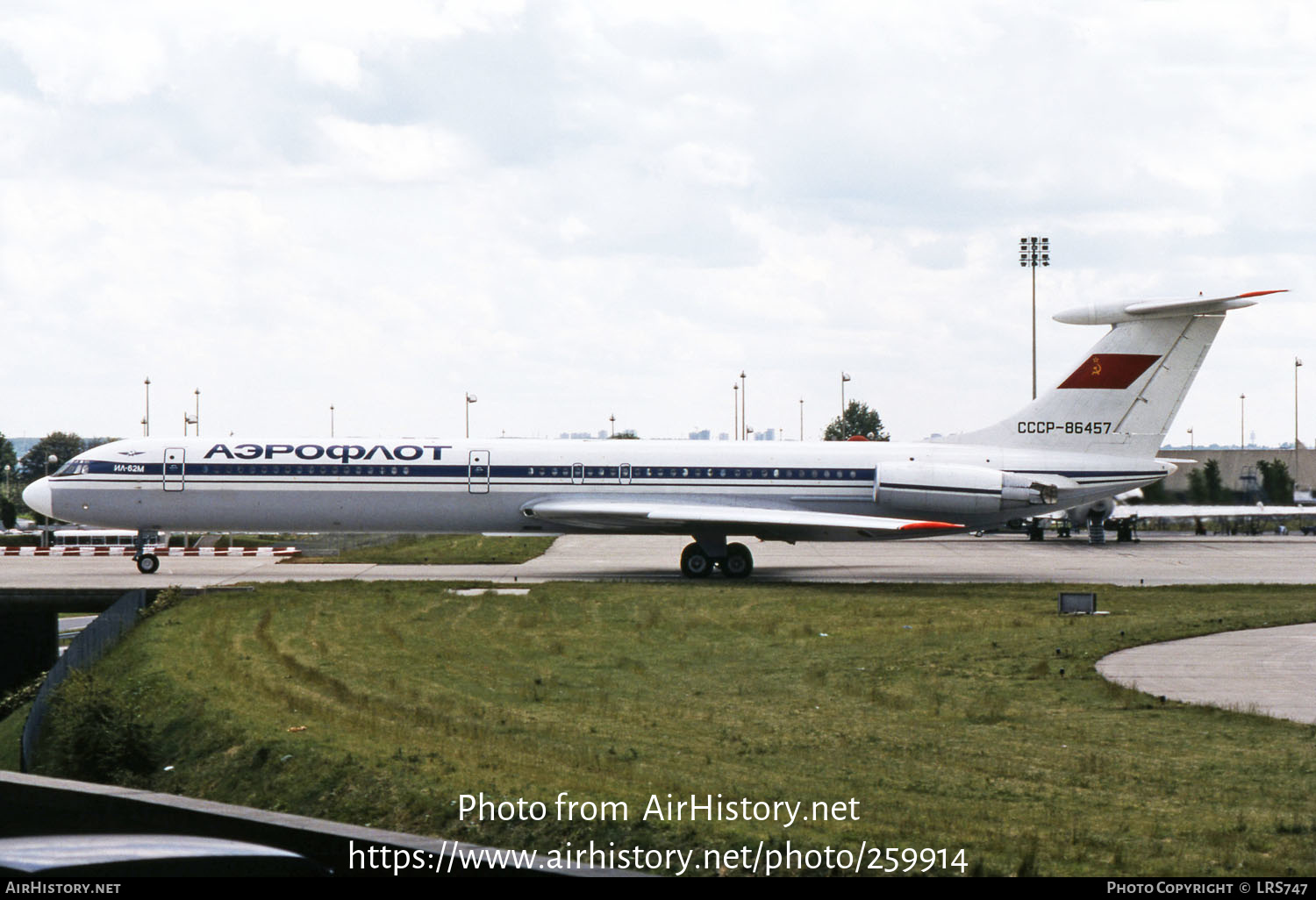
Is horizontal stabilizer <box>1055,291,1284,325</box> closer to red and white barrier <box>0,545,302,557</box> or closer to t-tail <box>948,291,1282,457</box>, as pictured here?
t-tail <box>948,291,1282,457</box>

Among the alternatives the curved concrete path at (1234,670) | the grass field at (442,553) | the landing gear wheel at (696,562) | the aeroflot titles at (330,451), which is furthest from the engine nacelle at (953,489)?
the grass field at (442,553)

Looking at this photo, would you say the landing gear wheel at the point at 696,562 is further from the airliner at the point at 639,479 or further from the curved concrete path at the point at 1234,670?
the curved concrete path at the point at 1234,670

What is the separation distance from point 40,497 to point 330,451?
312 inches

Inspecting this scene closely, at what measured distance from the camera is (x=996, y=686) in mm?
17375

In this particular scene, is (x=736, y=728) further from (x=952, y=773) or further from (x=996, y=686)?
(x=996, y=686)

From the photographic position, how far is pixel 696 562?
3512cm

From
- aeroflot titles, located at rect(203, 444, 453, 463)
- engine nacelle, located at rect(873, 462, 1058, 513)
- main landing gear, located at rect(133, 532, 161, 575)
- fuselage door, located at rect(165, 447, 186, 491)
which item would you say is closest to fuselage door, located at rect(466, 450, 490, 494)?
aeroflot titles, located at rect(203, 444, 453, 463)

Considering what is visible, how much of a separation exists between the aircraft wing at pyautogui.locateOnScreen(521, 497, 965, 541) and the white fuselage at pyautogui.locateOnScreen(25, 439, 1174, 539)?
0.15 m

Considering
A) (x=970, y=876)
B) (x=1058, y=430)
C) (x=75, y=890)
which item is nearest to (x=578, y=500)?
(x=1058, y=430)

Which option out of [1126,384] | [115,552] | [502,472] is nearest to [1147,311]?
[1126,384]

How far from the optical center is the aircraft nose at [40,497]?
116 feet

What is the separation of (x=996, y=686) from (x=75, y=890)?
13.8m

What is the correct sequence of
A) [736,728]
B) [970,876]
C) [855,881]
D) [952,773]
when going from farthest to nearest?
1. [736,728]
2. [952,773]
3. [970,876]
4. [855,881]

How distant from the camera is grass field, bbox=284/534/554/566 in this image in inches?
1668
